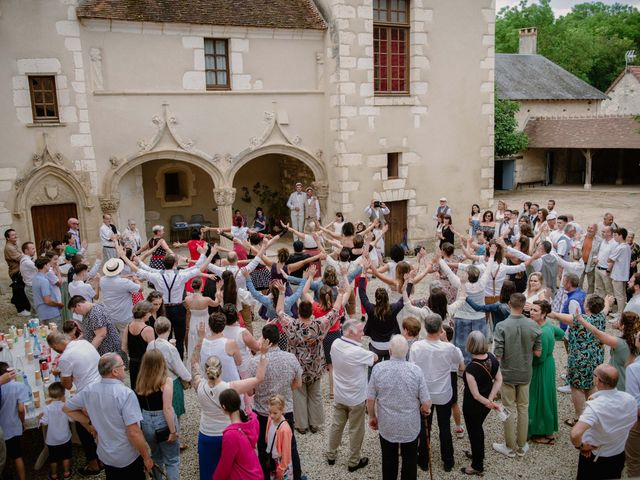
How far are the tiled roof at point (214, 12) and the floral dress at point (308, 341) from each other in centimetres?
953

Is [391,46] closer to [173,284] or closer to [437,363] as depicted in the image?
[173,284]

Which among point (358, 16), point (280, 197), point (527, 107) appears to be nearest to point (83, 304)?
point (358, 16)

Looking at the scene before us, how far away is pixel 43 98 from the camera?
39.5ft

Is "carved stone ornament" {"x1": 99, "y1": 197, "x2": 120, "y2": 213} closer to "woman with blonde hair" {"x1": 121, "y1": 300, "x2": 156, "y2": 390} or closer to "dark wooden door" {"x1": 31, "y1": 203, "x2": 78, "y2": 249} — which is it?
"dark wooden door" {"x1": 31, "y1": 203, "x2": 78, "y2": 249}

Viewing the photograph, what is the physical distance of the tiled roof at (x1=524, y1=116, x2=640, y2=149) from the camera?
2403 cm

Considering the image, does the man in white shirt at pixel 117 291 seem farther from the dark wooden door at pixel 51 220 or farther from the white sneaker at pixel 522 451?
the dark wooden door at pixel 51 220

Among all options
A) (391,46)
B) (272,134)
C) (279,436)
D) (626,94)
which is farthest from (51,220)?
(626,94)

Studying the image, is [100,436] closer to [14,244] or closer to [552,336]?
[552,336]

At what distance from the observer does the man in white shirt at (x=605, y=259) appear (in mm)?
8969

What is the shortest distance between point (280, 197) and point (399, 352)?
43.6ft

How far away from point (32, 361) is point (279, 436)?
10.3 feet

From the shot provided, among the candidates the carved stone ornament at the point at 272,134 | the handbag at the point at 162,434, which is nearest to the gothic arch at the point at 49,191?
the carved stone ornament at the point at 272,134

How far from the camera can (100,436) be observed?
4277mm

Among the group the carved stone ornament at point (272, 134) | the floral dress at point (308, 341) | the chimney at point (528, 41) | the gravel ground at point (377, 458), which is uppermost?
the chimney at point (528, 41)
